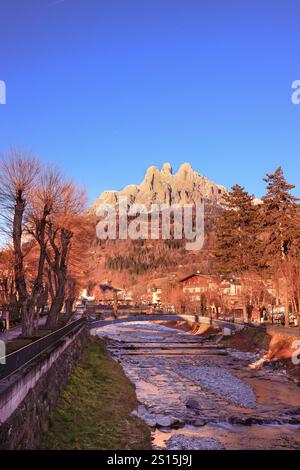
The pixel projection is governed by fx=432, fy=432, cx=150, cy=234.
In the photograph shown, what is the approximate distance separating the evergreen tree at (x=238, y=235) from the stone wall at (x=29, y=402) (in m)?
48.3

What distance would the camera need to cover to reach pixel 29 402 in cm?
1606

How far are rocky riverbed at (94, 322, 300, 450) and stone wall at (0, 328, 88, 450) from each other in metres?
5.95

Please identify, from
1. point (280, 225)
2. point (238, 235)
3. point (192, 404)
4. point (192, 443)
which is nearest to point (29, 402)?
point (192, 443)

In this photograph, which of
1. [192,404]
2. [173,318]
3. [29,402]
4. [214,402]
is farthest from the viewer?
[173,318]

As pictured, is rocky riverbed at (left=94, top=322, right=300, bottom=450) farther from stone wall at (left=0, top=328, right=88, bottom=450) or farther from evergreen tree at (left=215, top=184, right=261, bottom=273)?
evergreen tree at (left=215, top=184, right=261, bottom=273)

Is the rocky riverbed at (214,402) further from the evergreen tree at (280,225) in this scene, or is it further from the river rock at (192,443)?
the evergreen tree at (280,225)

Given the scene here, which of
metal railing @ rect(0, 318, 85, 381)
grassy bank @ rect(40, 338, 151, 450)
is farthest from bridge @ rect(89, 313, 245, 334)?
metal railing @ rect(0, 318, 85, 381)

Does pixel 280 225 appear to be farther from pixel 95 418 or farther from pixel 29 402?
pixel 29 402

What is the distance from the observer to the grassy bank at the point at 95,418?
19039 millimetres

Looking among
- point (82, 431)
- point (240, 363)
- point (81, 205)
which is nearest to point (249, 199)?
point (240, 363)

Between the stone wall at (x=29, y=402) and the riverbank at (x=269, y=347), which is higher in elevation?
the stone wall at (x=29, y=402)

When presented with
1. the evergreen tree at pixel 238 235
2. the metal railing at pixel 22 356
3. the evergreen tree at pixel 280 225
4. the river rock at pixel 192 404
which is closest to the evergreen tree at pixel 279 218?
the evergreen tree at pixel 280 225

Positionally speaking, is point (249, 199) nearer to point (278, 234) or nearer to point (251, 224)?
point (251, 224)

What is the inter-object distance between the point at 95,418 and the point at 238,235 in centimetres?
5075
